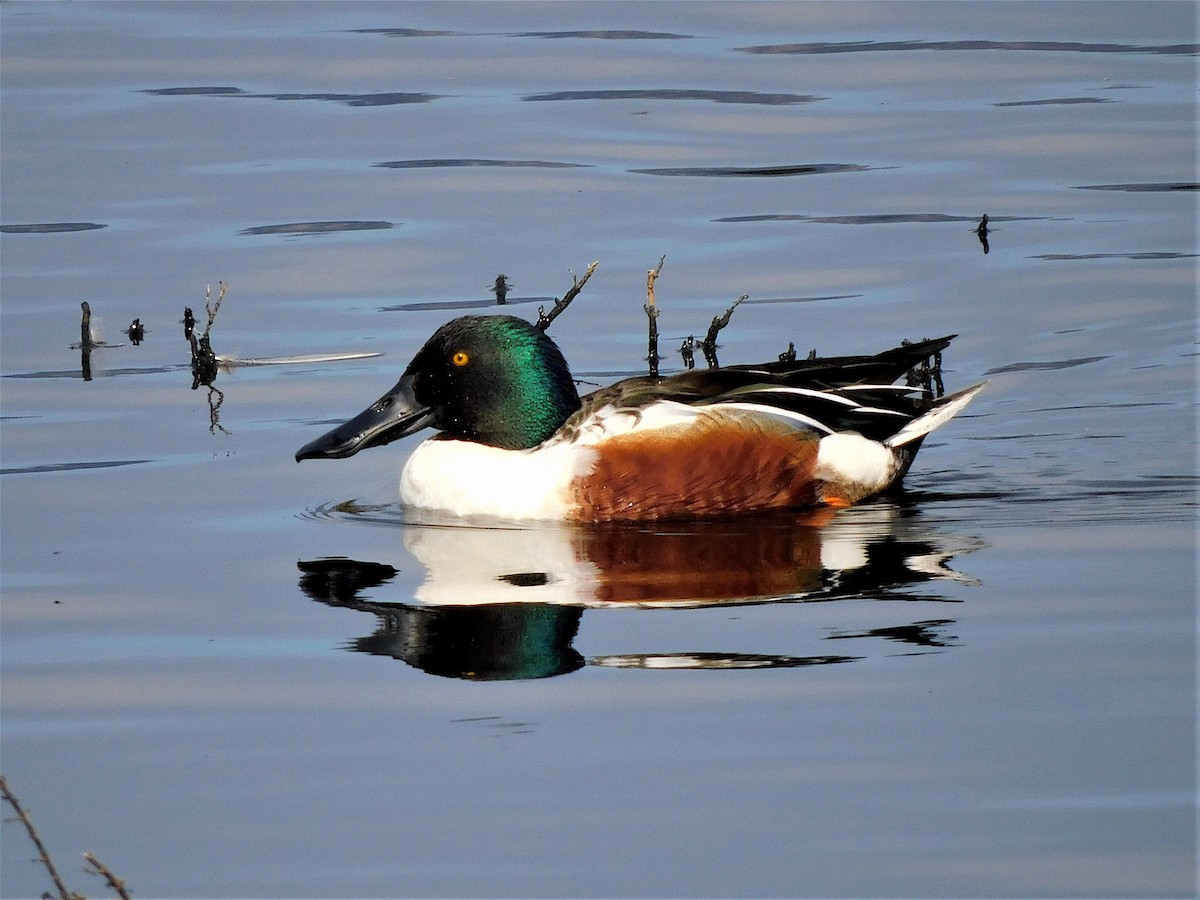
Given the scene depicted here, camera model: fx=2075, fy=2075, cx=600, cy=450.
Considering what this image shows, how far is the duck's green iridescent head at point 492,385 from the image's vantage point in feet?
25.0

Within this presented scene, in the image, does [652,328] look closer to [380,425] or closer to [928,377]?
[928,377]

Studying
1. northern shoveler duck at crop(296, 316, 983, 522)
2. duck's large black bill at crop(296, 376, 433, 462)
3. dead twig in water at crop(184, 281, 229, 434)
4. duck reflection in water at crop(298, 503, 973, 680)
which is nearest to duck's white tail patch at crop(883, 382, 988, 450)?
northern shoveler duck at crop(296, 316, 983, 522)

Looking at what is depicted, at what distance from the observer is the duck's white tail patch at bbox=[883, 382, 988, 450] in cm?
777

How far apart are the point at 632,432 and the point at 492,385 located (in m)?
0.63

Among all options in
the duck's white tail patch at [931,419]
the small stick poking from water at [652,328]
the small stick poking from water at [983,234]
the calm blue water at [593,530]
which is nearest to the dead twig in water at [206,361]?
the calm blue water at [593,530]

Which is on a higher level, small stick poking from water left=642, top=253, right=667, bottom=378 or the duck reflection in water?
small stick poking from water left=642, top=253, right=667, bottom=378

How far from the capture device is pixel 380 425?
7.70 metres

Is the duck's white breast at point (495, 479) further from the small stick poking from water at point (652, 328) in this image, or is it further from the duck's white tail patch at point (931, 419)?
the small stick poking from water at point (652, 328)

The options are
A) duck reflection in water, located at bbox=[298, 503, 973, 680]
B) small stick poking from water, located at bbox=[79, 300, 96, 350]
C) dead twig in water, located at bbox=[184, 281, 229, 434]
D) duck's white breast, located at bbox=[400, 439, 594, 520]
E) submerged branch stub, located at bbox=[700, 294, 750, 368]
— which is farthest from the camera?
small stick poking from water, located at bbox=[79, 300, 96, 350]

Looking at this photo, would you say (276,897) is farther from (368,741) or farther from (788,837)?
(788,837)

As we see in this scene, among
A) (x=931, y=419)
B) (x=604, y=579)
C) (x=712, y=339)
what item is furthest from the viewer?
(x=712, y=339)

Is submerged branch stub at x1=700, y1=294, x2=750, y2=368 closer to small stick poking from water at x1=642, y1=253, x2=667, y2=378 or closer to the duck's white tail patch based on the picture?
small stick poking from water at x1=642, y1=253, x2=667, y2=378

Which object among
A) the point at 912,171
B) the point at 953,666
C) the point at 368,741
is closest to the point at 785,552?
the point at 953,666

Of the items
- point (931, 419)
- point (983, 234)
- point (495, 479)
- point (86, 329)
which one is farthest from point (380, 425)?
point (983, 234)
